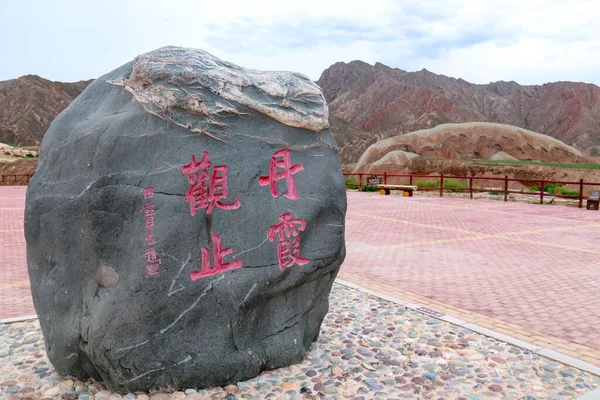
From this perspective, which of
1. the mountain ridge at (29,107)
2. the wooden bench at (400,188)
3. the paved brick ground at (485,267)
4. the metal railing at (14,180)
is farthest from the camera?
the mountain ridge at (29,107)

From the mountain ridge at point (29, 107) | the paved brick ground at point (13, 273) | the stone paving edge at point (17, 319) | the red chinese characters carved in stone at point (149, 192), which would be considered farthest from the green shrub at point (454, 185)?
the mountain ridge at point (29, 107)

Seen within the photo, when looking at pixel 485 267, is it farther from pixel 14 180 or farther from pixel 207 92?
pixel 14 180

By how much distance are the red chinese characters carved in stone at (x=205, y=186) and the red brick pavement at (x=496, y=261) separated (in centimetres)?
318

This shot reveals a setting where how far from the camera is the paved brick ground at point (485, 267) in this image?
4.95 metres

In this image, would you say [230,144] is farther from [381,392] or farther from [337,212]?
[381,392]

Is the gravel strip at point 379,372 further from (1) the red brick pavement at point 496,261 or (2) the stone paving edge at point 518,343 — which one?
(1) the red brick pavement at point 496,261

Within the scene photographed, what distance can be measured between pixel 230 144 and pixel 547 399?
2768mm

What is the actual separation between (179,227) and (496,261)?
5.80 meters

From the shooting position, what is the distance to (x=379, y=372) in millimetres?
3705

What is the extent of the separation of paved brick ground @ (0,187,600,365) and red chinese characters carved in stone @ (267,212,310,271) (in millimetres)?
2251

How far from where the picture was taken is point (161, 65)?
357 cm

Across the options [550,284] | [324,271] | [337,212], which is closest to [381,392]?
[324,271]

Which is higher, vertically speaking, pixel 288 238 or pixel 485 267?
pixel 288 238

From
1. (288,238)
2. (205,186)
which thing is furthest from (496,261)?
(205,186)
